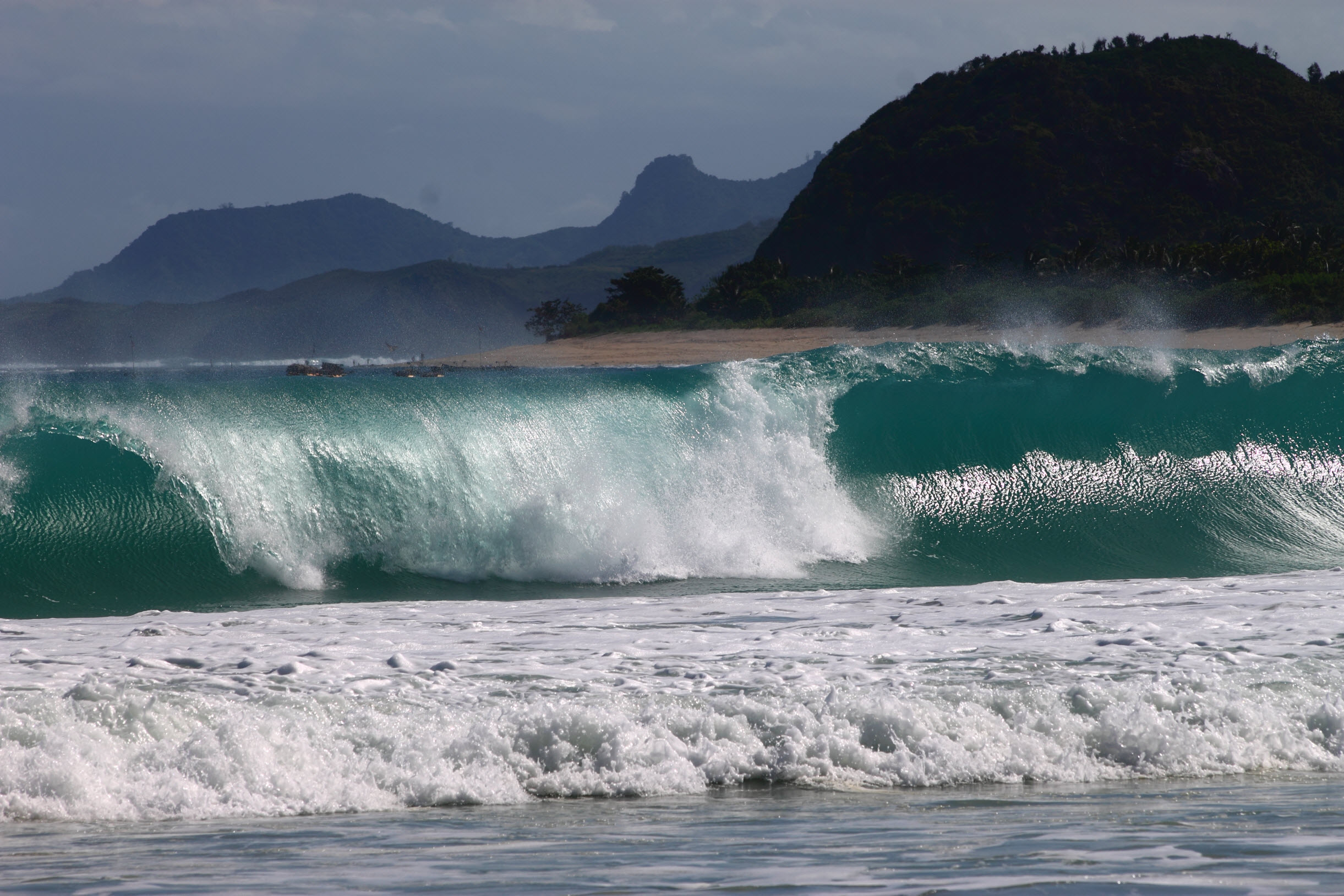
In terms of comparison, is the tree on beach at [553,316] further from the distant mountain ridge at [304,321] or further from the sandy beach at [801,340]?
the distant mountain ridge at [304,321]

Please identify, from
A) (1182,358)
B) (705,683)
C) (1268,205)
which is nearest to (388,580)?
(705,683)

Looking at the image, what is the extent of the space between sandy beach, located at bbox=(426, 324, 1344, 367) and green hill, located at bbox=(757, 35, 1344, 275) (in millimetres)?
21148

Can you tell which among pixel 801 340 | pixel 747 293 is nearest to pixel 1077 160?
pixel 747 293

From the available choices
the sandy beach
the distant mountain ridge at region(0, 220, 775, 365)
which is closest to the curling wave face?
the sandy beach

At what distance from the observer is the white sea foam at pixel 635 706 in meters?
4.67

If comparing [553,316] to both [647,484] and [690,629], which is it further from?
[690,629]

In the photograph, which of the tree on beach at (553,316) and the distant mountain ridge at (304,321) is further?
the distant mountain ridge at (304,321)

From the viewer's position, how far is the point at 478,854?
3.80 metres

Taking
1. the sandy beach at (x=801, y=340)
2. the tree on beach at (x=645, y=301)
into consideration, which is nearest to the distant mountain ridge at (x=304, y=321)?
the sandy beach at (x=801, y=340)

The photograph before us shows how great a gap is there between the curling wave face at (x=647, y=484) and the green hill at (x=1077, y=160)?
59814 millimetres

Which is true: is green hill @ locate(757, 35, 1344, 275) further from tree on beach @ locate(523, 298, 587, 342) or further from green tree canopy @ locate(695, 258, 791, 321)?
tree on beach @ locate(523, 298, 587, 342)

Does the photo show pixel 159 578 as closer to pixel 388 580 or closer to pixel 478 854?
pixel 388 580

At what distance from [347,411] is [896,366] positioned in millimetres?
7486

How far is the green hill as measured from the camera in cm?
7481
